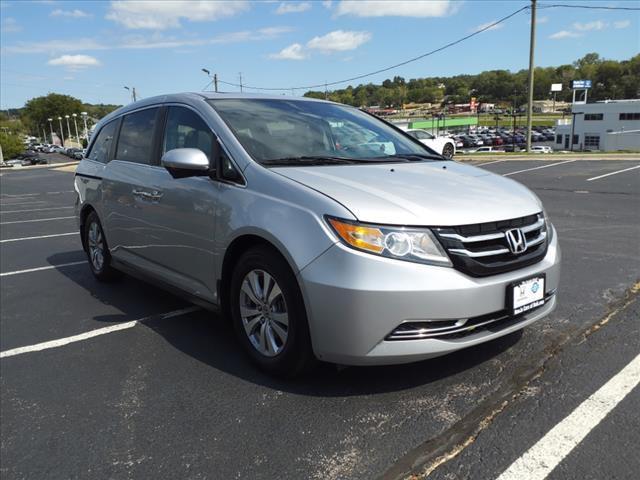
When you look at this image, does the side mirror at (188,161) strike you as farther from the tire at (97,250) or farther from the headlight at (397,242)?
the tire at (97,250)

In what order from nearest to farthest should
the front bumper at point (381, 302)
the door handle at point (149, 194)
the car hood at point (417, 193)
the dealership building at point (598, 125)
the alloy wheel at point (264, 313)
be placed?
1. the front bumper at point (381, 302)
2. the car hood at point (417, 193)
3. the alloy wheel at point (264, 313)
4. the door handle at point (149, 194)
5. the dealership building at point (598, 125)

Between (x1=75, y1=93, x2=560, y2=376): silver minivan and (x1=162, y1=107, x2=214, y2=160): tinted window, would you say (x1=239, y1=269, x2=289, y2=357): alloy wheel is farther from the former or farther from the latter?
(x1=162, y1=107, x2=214, y2=160): tinted window

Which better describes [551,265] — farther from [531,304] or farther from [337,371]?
[337,371]

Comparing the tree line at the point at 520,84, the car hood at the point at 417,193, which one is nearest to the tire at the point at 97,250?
the car hood at the point at 417,193

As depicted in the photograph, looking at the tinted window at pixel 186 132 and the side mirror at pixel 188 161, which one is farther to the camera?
the tinted window at pixel 186 132

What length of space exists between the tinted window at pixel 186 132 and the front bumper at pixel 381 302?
4.62 ft

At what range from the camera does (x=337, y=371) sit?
128 inches

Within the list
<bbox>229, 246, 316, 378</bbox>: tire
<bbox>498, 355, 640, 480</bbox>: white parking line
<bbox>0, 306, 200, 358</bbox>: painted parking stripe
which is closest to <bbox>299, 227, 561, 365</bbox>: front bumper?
<bbox>229, 246, 316, 378</bbox>: tire

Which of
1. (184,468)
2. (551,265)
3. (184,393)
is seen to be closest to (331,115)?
A: (551,265)

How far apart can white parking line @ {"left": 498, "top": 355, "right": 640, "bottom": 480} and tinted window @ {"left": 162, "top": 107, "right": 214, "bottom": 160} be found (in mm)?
2539

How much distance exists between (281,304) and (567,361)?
1758 mm

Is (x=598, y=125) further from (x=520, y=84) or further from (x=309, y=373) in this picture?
(x=309, y=373)

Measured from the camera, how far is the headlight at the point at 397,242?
8.70ft

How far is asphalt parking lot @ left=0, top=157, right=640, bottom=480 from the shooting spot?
7.82 ft
